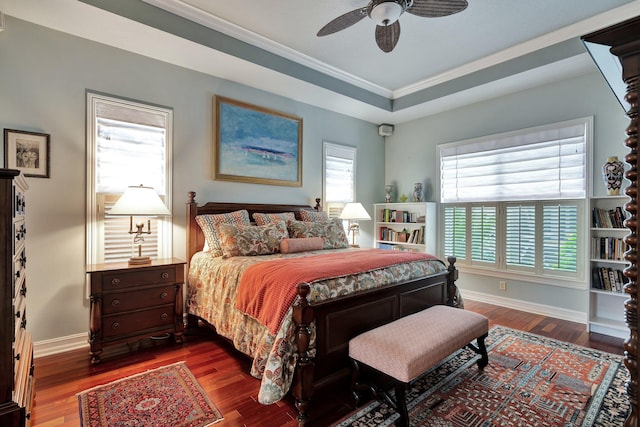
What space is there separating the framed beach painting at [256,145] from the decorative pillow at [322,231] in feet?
2.76

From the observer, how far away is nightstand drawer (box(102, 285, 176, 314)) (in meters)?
2.61

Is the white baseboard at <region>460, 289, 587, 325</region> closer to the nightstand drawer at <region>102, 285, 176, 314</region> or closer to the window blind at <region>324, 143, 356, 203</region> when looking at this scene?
the window blind at <region>324, 143, 356, 203</region>

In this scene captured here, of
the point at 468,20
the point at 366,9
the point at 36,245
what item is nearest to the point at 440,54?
the point at 468,20

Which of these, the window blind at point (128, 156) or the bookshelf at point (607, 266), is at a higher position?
the window blind at point (128, 156)

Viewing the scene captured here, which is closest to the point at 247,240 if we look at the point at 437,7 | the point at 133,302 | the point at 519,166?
the point at 133,302

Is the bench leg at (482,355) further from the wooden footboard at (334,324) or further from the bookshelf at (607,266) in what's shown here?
the bookshelf at (607,266)

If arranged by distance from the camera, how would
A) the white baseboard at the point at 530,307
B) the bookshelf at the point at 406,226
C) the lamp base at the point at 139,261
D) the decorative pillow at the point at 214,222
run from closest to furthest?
the lamp base at the point at 139,261 < the decorative pillow at the point at 214,222 < the white baseboard at the point at 530,307 < the bookshelf at the point at 406,226

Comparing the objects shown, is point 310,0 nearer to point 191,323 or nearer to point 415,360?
point 415,360

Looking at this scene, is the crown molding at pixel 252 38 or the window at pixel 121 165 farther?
the window at pixel 121 165

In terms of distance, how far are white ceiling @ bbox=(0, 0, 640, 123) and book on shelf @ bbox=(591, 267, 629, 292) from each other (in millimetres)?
2195

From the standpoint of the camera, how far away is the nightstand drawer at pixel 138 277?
2605 millimetres

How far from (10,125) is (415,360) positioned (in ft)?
11.7

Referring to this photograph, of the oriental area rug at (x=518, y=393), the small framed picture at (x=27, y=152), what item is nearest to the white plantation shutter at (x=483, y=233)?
the oriental area rug at (x=518, y=393)

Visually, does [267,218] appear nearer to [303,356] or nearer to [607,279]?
[303,356]
